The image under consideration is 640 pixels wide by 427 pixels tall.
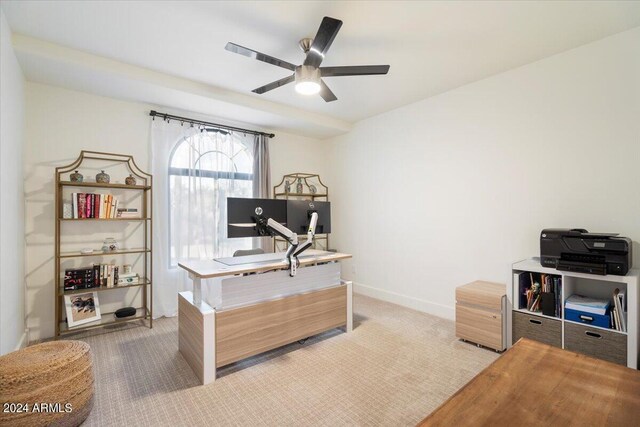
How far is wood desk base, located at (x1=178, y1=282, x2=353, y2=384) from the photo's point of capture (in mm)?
2246

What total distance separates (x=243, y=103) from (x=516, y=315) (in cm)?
373

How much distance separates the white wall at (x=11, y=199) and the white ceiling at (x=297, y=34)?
253 mm

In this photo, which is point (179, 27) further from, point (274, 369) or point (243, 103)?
point (274, 369)

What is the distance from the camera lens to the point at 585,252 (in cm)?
228

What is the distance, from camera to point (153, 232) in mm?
3609

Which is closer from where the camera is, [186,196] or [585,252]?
[585,252]

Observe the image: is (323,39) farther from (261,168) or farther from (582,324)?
(582,324)

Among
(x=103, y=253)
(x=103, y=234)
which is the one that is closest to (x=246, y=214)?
(x=103, y=253)

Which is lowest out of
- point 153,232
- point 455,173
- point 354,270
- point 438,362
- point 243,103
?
point 438,362

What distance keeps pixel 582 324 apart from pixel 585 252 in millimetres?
575

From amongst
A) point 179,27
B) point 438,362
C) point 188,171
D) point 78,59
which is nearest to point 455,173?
point 438,362

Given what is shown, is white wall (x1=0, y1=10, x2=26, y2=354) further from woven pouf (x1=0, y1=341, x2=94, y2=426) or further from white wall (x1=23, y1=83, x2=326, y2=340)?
woven pouf (x1=0, y1=341, x2=94, y2=426)

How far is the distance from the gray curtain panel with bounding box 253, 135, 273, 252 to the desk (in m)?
1.47

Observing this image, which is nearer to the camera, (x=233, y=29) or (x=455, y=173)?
(x=233, y=29)
